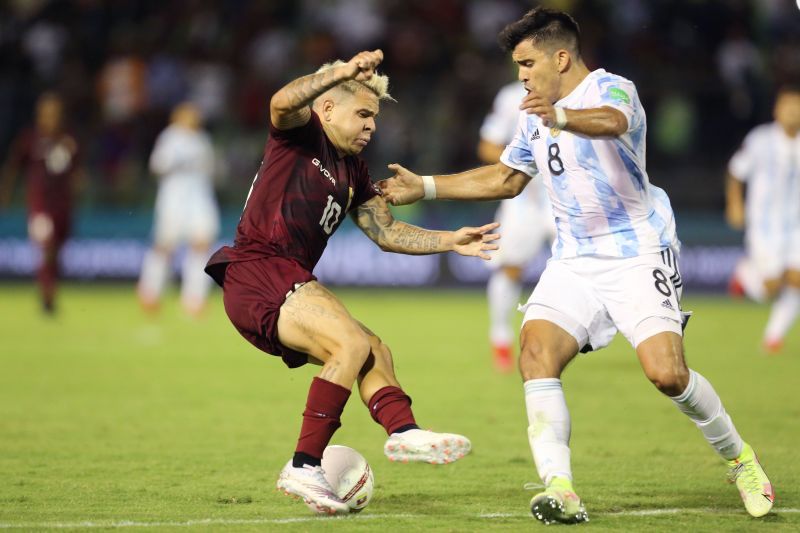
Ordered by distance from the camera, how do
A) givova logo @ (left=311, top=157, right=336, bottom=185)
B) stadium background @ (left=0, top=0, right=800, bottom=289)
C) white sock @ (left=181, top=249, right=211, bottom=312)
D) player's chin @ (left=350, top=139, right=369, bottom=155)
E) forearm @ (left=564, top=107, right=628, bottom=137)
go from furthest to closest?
stadium background @ (left=0, top=0, right=800, bottom=289) → white sock @ (left=181, top=249, right=211, bottom=312) → player's chin @ (left=350, top=139, right=369, bottom=155) → givova logo @ (left=311, top=157, right=336, bottom=185) → forearm @ (left=564, top=107, right=628, bottom=137)

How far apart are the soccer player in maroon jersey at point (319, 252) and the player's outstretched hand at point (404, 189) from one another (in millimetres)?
69

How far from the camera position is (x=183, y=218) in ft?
57.9

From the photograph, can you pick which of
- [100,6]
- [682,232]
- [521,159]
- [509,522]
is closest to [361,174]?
[521,159]

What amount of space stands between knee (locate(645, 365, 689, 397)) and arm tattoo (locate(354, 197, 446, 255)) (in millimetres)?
1411

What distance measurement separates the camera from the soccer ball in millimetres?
5766

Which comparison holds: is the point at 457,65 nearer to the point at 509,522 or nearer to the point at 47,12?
the point at 47,12

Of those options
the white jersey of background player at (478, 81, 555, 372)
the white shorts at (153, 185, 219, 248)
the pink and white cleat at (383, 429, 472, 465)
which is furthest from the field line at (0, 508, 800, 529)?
the white shorts at (153, 185, 219, 248)

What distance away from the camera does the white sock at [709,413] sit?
5777 millimetres

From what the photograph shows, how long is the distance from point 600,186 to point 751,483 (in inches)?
63.6

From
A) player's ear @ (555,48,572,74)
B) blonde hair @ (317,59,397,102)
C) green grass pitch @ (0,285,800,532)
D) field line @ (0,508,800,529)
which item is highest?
player's ear @ (555,48,572,74)

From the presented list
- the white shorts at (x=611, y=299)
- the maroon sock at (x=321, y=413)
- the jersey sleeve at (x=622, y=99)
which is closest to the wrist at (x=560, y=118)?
the jersey sleeve at (x=622, y=99)

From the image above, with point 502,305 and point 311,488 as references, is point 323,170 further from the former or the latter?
point 502,305

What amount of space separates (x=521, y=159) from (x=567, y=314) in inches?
38.4

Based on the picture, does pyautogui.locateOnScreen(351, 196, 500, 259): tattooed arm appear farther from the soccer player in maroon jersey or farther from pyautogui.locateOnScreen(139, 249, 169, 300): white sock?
pyautogui.locateOnScreen(139, 249, 169, 300): white sock
